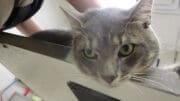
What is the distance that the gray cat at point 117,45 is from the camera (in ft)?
1.39

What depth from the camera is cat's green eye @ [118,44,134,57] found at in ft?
1.42

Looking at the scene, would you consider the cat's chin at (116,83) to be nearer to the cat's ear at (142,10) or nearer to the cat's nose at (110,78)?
the cat's nose at (110,78)

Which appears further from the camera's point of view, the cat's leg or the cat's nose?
the cat's leg

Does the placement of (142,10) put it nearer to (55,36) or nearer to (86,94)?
(86,94)

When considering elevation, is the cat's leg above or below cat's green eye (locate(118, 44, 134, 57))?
above

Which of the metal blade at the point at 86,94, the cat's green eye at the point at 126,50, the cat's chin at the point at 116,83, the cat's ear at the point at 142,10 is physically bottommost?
the metal blade at the point at 86,94

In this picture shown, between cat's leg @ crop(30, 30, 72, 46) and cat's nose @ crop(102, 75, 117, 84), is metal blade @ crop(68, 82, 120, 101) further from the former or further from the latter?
cat's leg @ crop(30, 30, 72, 46)

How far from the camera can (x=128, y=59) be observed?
440 mm

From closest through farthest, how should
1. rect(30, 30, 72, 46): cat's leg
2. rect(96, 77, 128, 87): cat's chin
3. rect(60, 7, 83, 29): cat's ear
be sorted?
rect(96, 77, 128, 87): cat's chin → rect(60, 7, 83, 29): cat's ear → rect(30, 30, 72, 46): cat's leg

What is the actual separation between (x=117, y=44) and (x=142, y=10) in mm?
Answer: 73

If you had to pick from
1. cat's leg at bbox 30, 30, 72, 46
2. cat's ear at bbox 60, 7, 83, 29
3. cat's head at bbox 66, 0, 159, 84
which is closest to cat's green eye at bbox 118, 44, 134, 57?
cat's head at bbox 66, 0, 159, 84

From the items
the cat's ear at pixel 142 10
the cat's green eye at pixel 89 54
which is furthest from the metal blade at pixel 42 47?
the cat's ear at pixel 142 10

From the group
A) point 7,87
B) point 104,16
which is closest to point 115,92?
point 104,16

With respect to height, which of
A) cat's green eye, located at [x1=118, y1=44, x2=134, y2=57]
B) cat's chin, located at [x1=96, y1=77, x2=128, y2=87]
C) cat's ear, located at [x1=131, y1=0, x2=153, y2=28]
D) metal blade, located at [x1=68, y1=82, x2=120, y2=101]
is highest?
cat's ear, located at [x1=131, y1=0, x2=153, y2=28]
